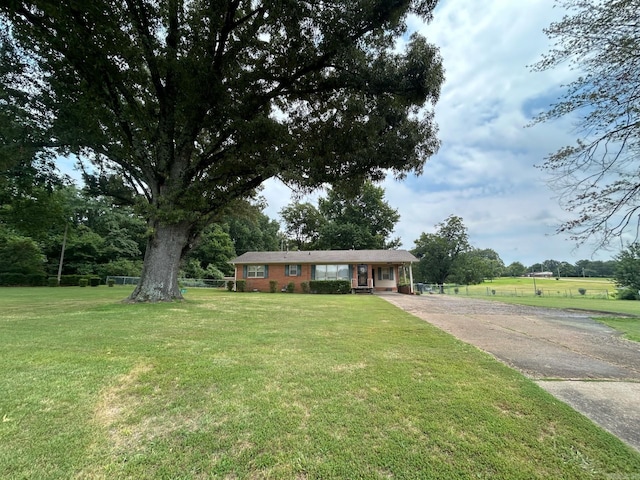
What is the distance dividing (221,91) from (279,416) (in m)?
9.38

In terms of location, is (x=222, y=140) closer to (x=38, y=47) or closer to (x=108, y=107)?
(x=108, y=107)

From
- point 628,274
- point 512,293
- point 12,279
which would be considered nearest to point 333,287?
point 512,293

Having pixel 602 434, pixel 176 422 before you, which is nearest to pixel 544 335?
pixel 602 434

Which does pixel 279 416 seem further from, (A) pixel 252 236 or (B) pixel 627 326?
(A) pixel 252 236

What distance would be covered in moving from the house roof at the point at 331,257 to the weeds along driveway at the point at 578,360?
13.8 m

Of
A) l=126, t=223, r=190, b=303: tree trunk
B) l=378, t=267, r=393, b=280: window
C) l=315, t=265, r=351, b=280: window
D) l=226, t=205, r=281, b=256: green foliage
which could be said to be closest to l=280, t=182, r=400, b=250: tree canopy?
l=226, t=205, r=281, b=256: green foliage

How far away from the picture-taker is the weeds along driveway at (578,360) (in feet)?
9.20

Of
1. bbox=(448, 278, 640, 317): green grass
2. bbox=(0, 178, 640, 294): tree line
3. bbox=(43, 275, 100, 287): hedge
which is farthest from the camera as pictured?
bbox=(43, 275, 100, 287): hedge

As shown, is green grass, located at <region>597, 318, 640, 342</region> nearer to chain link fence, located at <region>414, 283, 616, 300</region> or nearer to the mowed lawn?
the mowed lawn

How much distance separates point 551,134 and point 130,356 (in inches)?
307

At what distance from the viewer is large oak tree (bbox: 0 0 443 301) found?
828cm

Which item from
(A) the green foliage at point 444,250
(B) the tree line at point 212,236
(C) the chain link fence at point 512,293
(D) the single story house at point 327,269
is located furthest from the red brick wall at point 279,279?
(A) the green foliage at point 444,250

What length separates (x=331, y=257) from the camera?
22.8 metres

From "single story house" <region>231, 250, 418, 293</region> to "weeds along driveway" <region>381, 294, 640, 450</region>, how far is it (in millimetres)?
14109
